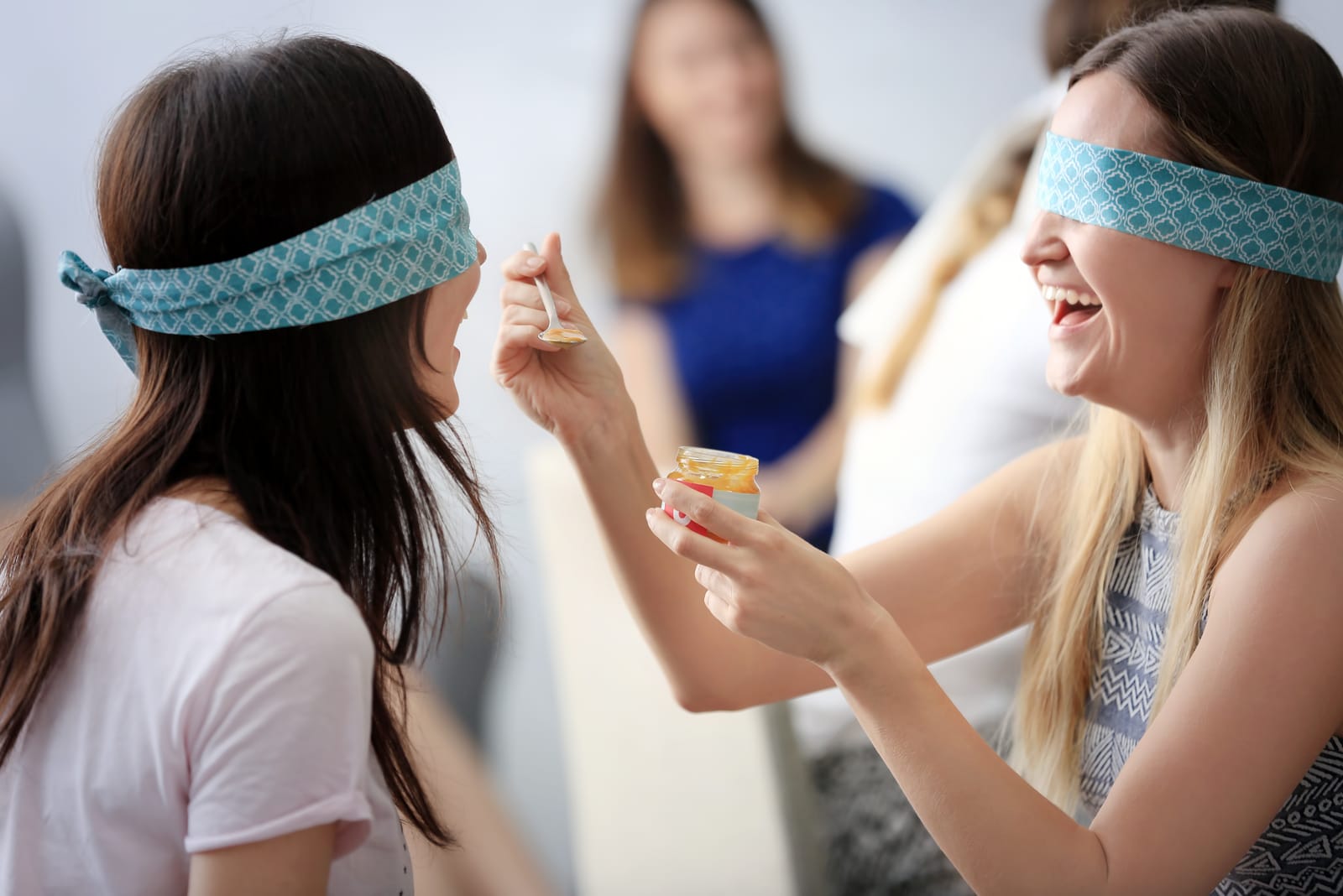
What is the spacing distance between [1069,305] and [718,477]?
470mm

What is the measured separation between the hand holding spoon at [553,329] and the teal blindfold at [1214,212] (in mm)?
485

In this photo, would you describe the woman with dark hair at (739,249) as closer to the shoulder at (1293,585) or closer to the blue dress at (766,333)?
the blue dress at (766,333)

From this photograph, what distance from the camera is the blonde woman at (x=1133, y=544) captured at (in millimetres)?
878

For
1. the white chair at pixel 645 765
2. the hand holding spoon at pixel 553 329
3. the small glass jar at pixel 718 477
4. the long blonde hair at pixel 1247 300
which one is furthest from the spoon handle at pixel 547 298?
the white chair at pixel 645 765

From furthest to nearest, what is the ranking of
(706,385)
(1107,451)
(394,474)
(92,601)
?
(706,385), (1107,451), (394,474), (92,601)

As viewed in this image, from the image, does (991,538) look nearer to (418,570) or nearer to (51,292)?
(418,570)

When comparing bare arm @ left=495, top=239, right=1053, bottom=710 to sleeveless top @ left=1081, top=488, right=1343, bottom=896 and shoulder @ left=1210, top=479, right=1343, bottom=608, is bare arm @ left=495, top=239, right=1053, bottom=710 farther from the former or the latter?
shoulder @ left=1210, top=479, right=1343, bottom=608

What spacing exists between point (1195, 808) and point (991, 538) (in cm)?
41

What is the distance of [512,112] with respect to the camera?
236 centimetres

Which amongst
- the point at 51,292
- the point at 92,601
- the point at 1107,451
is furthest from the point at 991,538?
the point at 51,292

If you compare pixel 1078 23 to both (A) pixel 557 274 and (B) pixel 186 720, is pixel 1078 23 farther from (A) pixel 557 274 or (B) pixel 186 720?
(B) pixel 186 720

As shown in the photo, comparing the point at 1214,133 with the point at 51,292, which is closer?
the point at 1214,133

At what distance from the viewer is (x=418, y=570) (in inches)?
35.5

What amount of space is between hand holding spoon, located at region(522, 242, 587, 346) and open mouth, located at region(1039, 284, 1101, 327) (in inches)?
17.9
